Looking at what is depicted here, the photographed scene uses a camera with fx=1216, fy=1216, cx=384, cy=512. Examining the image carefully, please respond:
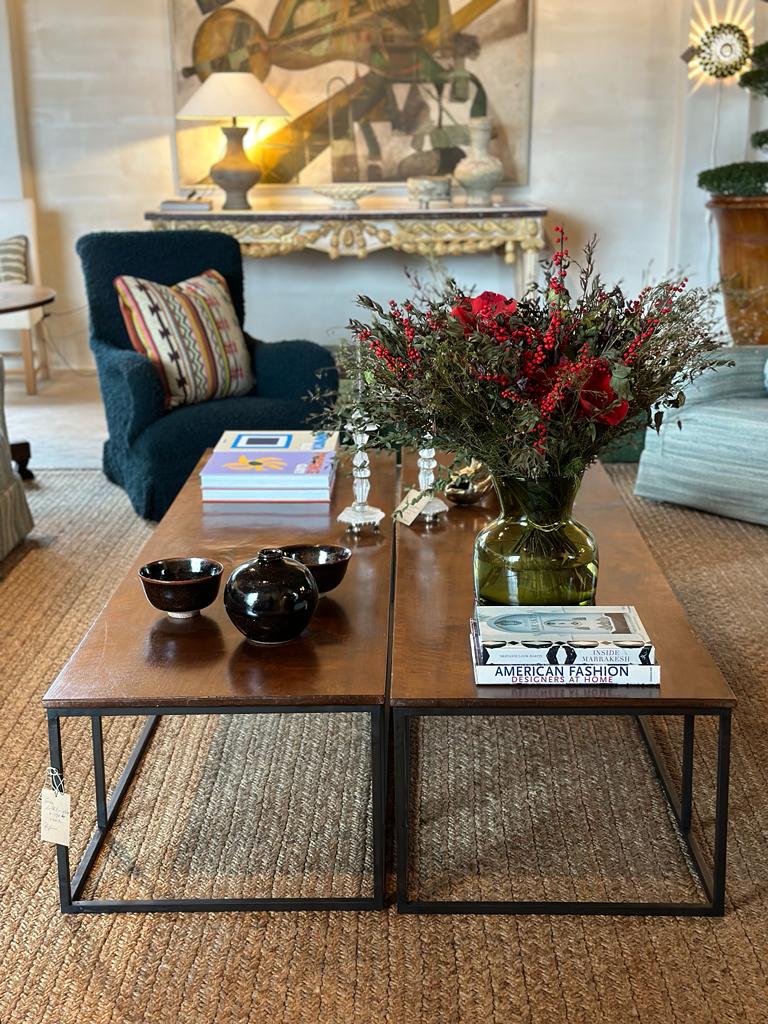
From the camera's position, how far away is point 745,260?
5602 millimetres

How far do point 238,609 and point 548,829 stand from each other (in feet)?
2.31

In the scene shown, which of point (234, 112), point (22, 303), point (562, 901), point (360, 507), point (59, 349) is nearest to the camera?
point (562, 901)

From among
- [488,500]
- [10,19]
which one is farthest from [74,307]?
[488,500]

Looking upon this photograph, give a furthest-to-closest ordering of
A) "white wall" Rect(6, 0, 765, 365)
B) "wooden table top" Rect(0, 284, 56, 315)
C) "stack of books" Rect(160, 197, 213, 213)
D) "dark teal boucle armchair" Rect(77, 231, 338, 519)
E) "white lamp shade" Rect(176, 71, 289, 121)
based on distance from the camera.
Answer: "white wall" Rect(6, 0, 765, 365) < "stack of books" Rect(160, 197, 213, 213) < "white lamp shade" Rect(176, 71, 289, 121) < "wooden table top" Rect(0, 284, 56, 315) < "dark teal boucle armchair" Rect(77, 231, 338, 519)

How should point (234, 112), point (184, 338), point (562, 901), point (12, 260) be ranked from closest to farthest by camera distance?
point (562, 901), point (184, 338), point (234, 112), point (12, 260)

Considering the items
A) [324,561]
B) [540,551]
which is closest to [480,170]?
[324,561]

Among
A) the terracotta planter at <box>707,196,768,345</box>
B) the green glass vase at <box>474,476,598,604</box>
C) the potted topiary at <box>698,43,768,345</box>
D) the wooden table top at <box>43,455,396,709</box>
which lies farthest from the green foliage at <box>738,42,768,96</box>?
the green glass vase at <box>474,476,598,604</box>

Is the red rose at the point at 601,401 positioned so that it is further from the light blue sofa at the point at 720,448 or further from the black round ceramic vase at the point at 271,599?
the light blue sofa at the point at 720,448

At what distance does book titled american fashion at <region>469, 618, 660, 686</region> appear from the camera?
6.12 ft

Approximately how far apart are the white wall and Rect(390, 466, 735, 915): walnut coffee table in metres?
3.87

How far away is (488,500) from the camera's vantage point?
2852 mm

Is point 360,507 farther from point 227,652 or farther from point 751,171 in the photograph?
point 751,171

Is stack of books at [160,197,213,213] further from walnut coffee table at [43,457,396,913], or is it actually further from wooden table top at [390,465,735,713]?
walnut coffee table at [43,457,396,913]

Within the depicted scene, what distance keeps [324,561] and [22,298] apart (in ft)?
8.37
